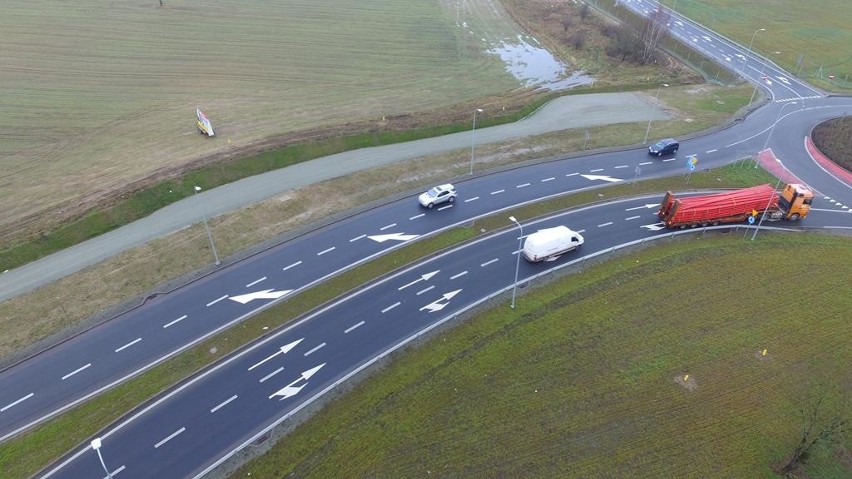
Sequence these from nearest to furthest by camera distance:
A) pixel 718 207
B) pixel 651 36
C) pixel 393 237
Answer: pixel 718 207, pixel 393 237, pixel 651 36

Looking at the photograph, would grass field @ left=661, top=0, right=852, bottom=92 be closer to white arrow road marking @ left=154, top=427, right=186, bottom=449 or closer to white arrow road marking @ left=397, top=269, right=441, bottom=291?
white arrow road marking @ left=397, top=269, right=441, bottom=291

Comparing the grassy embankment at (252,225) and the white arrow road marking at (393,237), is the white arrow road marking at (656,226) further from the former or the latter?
the white arrow road marking at (393,237)

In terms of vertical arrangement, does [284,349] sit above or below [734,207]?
below

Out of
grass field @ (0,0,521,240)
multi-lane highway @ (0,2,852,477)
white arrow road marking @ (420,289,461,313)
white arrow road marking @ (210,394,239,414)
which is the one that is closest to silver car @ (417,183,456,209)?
multi-lane highway @ (0,2,852,477)

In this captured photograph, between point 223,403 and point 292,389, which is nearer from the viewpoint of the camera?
point 223,403

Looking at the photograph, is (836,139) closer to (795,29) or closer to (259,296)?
(795,29)

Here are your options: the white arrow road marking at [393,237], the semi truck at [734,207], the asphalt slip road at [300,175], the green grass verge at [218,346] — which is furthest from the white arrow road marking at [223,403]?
the semi truck at [734,207]

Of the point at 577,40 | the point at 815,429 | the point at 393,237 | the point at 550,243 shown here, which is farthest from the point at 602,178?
the point at 577,40
